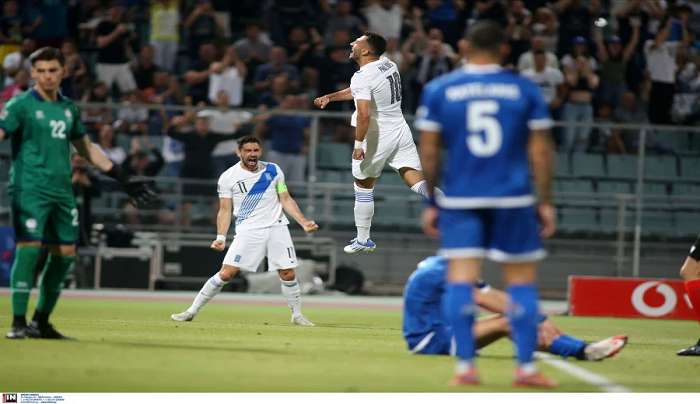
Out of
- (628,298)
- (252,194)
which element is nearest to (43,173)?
(252,194)

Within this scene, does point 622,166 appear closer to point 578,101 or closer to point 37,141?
point 578,101

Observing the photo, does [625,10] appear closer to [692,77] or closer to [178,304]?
[692,77]

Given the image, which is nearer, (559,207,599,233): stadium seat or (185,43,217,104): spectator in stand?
(559,207,599,233): stadium seat

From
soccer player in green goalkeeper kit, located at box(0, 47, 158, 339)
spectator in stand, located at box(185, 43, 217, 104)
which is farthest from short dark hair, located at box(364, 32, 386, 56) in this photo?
spectator in stand, located at box(185, 43, 217, 104)

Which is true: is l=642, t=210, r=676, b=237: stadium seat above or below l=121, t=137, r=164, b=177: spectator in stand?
below

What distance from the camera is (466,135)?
6.98 m

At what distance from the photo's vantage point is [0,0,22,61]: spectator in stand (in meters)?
23.4

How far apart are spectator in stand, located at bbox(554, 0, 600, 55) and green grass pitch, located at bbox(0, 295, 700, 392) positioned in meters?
10.7

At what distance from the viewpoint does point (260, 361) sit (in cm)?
877

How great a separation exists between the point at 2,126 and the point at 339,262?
12.3 meters

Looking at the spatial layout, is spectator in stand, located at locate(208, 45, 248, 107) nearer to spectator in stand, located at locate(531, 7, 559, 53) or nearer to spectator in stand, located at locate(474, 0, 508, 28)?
spectator in stand, located at locate(474, 0, 508, 28)

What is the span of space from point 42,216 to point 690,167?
46.8 feet

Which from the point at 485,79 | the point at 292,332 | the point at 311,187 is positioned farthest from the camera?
the point at 311,187

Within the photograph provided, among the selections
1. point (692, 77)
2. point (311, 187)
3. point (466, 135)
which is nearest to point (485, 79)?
point (466, 135)
